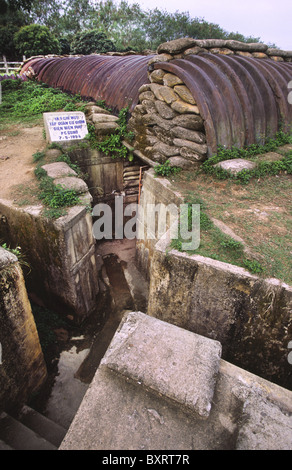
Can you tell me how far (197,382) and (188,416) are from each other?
29 centimetres

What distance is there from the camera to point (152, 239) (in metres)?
5.79

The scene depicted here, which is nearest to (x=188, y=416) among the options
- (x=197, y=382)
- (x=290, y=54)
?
(x=197, y=382)

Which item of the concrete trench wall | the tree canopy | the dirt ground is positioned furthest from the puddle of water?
the tree canopy

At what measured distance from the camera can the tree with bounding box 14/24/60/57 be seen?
1836 cm

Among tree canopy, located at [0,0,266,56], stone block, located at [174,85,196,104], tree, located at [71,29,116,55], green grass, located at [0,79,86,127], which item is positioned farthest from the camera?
tree canopy, located at [0,0,266,56]

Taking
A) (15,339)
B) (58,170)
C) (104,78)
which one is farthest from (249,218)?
(104,78)

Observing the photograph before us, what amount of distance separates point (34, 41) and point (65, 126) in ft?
56.4

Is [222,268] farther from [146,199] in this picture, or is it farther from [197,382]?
[146,199]

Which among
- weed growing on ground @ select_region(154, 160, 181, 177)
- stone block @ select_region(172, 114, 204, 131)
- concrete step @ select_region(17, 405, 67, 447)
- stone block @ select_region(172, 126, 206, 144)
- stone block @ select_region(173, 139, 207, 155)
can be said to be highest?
stone block @ select_region(172, 114, 204, 131)

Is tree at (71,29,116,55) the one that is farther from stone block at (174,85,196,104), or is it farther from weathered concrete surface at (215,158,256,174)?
weathered concrete surface at (215,158,256,174)

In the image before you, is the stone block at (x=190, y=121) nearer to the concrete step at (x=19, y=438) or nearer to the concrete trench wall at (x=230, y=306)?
the concrete trench wall at (x=230, y=306)

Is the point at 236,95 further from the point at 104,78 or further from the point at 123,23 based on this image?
the point at 123,23

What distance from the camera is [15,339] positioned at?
3.37 m

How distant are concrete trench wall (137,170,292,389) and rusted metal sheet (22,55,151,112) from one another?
17.0 ft
